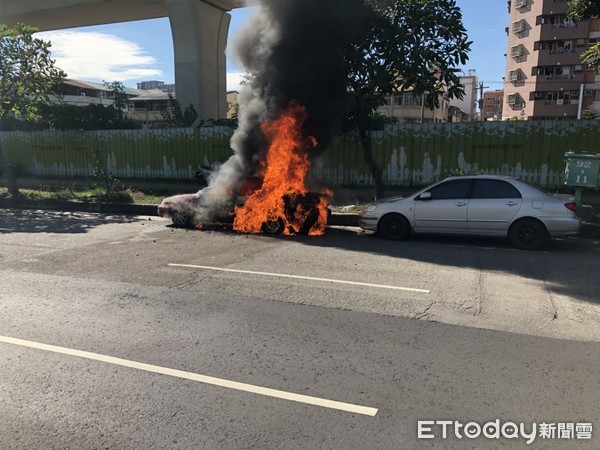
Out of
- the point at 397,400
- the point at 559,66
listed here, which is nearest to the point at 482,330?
the point at 397,400

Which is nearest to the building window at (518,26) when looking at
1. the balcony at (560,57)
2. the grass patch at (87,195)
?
the balcony at (560,57)

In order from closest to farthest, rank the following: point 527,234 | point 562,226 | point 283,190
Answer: point 562,226, point 527,234, point 283,190

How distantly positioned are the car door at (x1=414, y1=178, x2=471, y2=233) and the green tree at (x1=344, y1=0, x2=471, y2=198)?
3710 millimetres

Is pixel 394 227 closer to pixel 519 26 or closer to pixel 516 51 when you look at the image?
pixel 516 51

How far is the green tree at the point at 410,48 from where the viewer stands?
1162 cm

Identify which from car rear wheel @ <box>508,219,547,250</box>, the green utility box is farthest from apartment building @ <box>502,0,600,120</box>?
car rear wheel @ <box>508,219,547,250</box>

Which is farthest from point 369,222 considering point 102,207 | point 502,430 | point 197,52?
point 197,52

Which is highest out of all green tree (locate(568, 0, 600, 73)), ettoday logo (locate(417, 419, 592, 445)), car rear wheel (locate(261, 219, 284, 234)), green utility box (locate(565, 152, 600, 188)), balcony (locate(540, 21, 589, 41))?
balcony (locate(540, 21, 589, 41))

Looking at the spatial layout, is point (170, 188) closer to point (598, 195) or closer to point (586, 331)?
point (598, 195)

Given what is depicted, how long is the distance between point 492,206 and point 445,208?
86cm

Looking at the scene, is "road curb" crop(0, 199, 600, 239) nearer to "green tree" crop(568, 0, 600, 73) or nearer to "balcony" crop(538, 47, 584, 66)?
"green tree" crop(568, 0, 600, 73)

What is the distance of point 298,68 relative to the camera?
11.8 metres

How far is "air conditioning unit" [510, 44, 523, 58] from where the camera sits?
57938 millimetres

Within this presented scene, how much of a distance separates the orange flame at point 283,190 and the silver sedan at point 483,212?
152 centimetres
